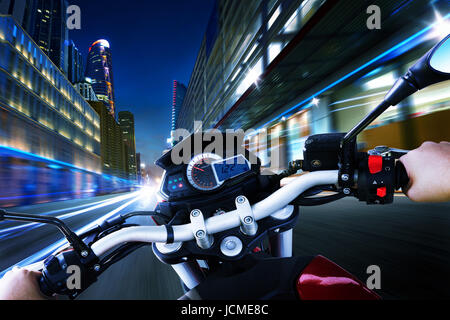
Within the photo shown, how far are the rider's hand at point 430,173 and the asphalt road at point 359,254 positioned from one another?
71.9 inches

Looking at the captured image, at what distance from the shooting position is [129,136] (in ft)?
348

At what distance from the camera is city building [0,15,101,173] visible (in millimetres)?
20422

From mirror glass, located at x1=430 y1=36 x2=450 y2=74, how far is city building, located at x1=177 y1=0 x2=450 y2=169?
0.63m

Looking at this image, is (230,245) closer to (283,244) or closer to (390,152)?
(283,244)

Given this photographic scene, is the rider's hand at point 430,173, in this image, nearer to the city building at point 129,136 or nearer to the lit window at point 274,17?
the lit window at point 274,17

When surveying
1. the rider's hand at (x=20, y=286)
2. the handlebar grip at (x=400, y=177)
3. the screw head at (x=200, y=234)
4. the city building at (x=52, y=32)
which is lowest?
the rider's hand at (x=20, y=286)

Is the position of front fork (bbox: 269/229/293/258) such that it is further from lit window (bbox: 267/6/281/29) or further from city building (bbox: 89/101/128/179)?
city building (bbox: 89/101/128/179)

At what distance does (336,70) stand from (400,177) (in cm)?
1112

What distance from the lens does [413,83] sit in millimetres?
579

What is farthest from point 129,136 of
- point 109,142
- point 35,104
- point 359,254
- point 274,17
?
point 359,254

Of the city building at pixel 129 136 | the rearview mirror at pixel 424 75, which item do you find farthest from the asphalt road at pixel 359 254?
the city building at pixel 129 136

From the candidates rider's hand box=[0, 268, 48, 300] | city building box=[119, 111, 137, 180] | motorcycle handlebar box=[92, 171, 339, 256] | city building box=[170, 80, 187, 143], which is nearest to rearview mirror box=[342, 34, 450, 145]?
motorcycle handlebar box=[92, 171, 339, 256]

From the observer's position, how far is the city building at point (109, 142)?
69.4 m
